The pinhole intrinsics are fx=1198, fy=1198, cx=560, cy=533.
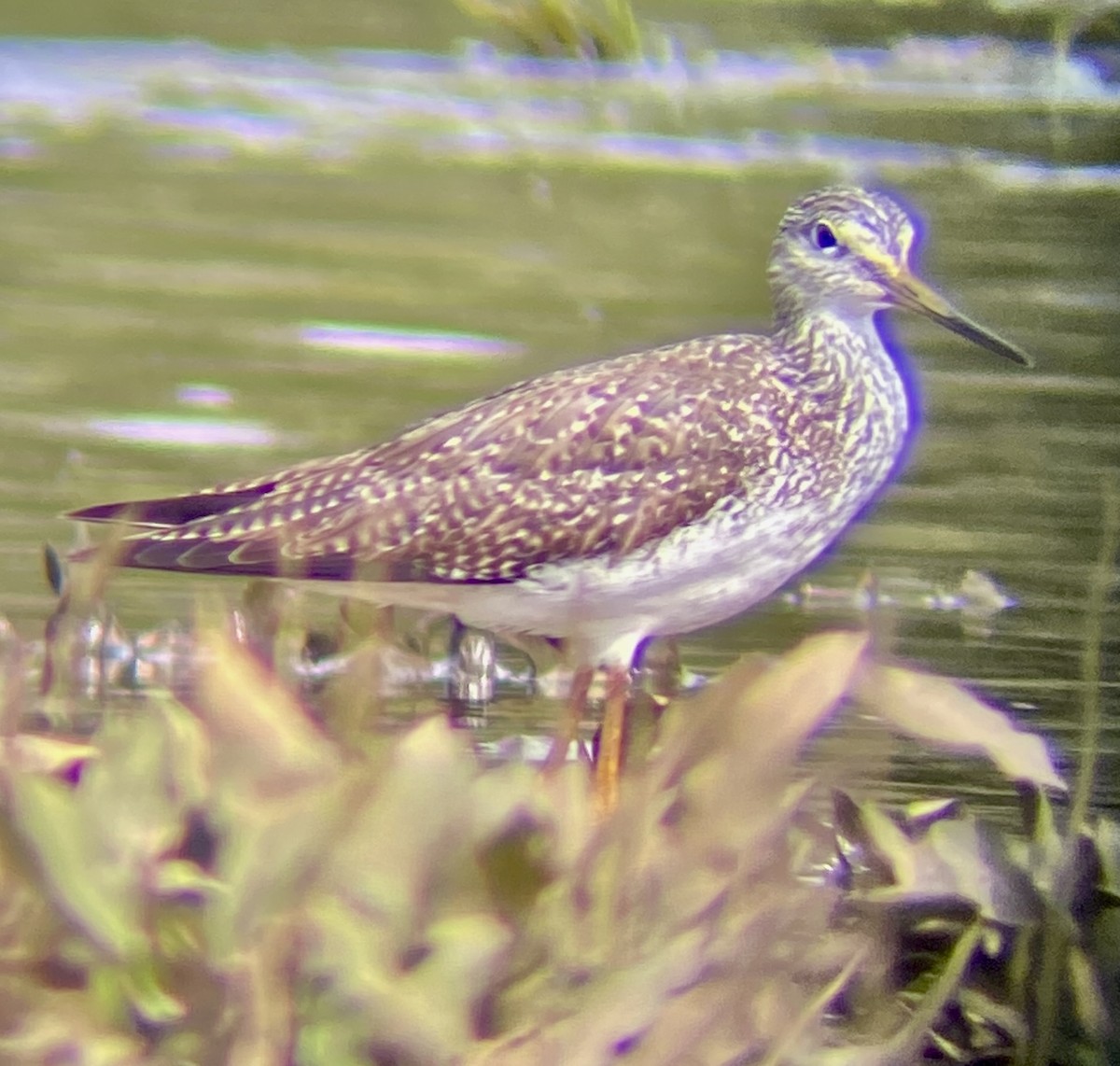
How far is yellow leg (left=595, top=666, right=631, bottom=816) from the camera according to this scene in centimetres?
78

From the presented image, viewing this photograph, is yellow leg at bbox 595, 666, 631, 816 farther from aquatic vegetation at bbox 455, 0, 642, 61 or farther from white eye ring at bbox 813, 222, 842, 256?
aquatic vegetation at bbox 455, 0, 642, 61

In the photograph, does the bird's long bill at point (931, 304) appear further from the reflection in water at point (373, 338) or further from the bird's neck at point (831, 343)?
the reflection in water at point (373, 338)

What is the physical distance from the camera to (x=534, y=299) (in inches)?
33.3

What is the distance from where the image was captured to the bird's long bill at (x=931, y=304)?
0.85 m

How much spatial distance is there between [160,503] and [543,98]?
1.26 feet

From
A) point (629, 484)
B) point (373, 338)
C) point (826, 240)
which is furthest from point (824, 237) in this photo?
point (373, 338)

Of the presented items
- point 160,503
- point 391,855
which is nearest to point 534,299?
point 160,503

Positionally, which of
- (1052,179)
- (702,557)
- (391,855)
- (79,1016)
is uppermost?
(1052,179)

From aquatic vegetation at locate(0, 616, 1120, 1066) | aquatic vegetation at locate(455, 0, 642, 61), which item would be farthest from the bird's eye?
A: aquatic vegetation at locate(0, 616, 1120, 1066)

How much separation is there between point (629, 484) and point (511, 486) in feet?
0.26

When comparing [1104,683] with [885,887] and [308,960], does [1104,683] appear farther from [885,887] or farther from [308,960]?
[308,960]

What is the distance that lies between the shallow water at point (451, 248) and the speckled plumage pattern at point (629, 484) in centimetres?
2

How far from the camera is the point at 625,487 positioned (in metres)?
0.82

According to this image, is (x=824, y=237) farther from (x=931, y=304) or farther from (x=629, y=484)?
(x=629, y=484)
